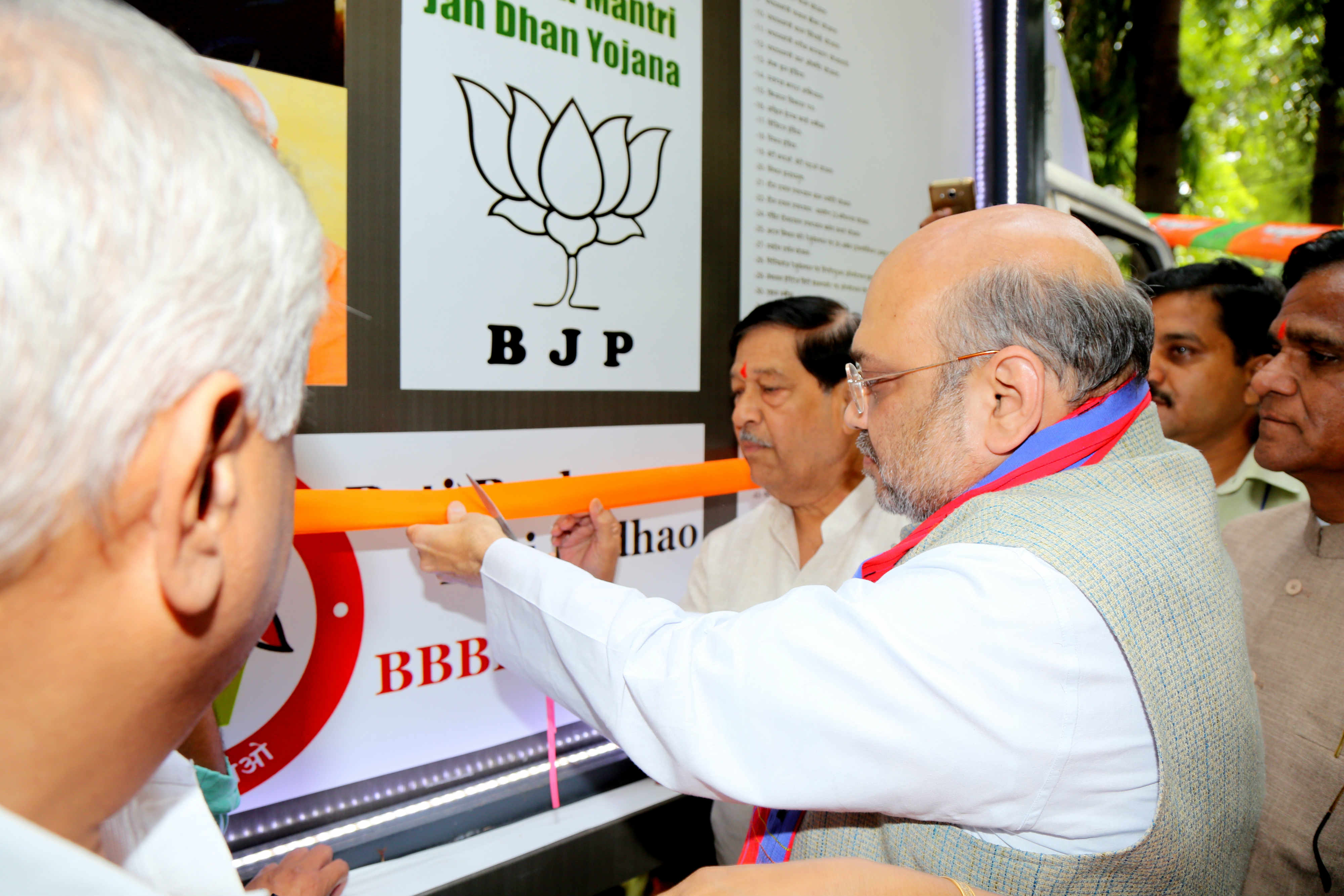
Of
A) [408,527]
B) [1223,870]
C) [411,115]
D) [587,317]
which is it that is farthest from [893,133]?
[1223,870]

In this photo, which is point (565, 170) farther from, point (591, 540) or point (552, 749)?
point (552, 749)

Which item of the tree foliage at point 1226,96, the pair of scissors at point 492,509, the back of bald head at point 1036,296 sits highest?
the tree foliage at point 1226,96

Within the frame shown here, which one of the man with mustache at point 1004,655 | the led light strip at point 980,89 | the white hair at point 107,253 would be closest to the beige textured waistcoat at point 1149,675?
the man with mustache at point 1004,655

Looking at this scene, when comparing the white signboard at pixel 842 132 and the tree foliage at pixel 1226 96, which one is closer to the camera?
the white signboard at pixel 842 132

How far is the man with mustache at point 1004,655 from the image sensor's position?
3.30 feet

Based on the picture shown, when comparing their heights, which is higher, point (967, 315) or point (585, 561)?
point (967, 315)

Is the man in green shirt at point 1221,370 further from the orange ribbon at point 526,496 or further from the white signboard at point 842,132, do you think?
the orange ribbon at point 526,496

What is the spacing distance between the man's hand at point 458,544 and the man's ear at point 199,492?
1.07m

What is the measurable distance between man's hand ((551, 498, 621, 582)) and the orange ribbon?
45 millimetres

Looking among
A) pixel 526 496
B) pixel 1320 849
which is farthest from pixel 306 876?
pixel 1320 849

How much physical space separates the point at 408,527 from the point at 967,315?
110 cm

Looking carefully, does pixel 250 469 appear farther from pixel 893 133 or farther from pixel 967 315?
pixel 893 133

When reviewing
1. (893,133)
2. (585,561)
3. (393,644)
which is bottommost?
(393,644)

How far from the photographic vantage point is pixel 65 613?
453mm
